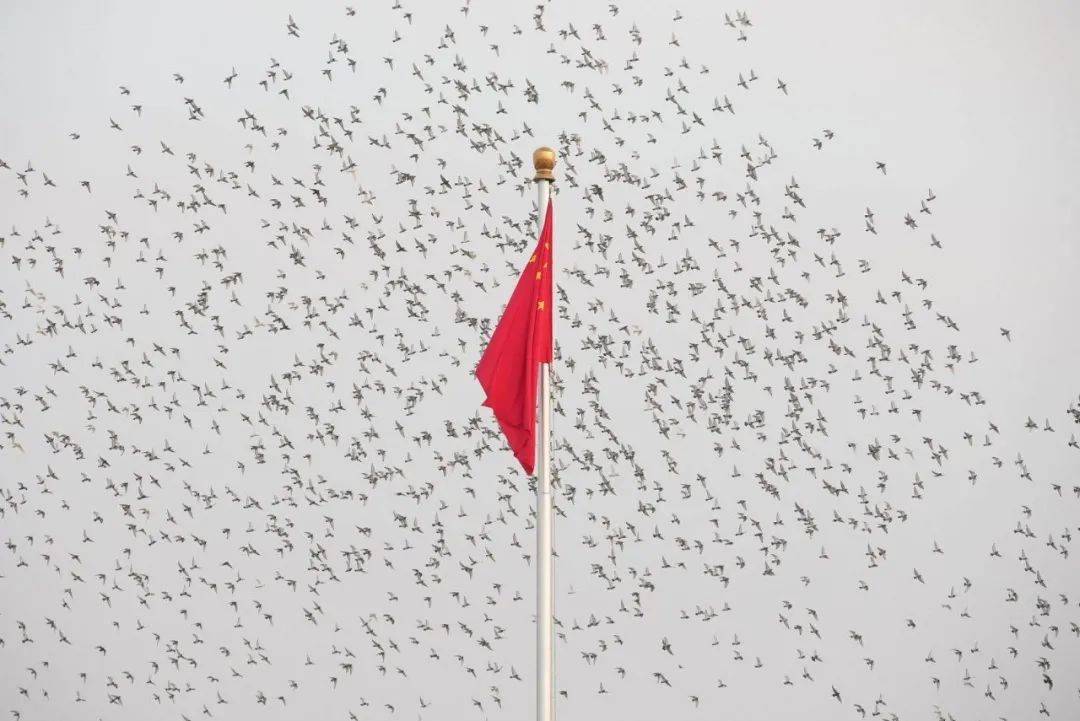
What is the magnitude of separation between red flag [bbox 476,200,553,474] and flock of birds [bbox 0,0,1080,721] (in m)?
6.75

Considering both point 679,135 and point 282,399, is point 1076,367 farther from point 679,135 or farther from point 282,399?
point 282,399

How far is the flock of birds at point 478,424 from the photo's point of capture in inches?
539

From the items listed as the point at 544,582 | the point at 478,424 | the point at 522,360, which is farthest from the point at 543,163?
the point at 478,424

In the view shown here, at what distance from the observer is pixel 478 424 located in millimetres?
14023

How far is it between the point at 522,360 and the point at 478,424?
6.85m

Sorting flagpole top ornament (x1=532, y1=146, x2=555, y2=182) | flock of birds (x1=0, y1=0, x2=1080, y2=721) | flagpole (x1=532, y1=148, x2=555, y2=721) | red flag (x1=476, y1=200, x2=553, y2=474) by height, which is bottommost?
flock of birds (x1=0, y1=0, x2=1080, y2=721)

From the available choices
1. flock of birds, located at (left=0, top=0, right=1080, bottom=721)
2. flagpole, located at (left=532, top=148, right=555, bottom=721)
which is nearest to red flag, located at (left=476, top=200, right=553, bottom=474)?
flagpole, located at (left=532, top=148, right=555, bottom=721)

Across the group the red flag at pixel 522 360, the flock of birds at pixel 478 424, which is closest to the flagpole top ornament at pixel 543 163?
the red flag at pixel 522 360

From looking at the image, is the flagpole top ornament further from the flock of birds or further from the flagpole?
the flock of birds

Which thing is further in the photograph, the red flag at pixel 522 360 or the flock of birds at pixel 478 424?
the flock of birds at pixel 478 424

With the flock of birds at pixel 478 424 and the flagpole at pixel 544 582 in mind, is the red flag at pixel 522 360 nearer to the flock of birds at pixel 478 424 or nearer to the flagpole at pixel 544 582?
the flagpole at pixel 544 582

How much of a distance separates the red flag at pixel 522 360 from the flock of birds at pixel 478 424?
22.1 ft

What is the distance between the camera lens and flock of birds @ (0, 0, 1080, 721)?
539 inches

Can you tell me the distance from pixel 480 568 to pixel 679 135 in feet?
13.6
